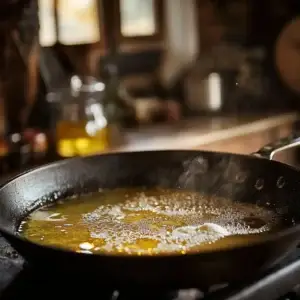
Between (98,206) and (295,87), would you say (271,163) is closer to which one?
(98,206)

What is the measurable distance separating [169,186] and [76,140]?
0.94 m

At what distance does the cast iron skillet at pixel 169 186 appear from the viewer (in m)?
0.64

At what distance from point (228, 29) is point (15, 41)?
1141mm

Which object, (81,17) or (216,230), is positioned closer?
(216,230)

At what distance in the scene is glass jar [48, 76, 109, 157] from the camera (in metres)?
1.97

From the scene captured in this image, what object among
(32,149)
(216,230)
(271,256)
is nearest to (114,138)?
(32,149)

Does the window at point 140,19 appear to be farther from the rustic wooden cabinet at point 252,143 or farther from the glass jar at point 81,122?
the rustic wooden cabinet at point 252,143

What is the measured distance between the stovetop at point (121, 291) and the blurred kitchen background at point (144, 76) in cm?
115

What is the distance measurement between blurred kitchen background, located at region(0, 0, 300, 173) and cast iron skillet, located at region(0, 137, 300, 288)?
33.9 inches

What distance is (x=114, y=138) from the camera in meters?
2.13

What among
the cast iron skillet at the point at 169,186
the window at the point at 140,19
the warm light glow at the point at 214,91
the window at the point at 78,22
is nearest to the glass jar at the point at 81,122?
the window at the point at 78,22

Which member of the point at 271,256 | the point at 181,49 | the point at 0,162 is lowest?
the point at 0,162

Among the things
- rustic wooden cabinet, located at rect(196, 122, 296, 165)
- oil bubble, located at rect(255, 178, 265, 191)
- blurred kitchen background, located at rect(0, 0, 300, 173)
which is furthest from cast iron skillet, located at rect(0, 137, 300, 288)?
rustic wooden cabinet, located at rect(196, 122, 296, 165)

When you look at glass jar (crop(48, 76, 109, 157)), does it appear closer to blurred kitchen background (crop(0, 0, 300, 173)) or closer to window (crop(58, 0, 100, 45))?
blurred kitchen background (crop(0, 0, 300, 173))
